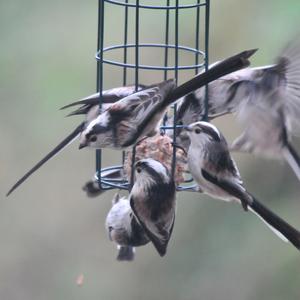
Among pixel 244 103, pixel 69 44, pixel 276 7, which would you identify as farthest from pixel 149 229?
pixel 69 44

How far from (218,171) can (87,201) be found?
2.29 meters

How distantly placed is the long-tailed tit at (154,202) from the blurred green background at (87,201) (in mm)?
1748

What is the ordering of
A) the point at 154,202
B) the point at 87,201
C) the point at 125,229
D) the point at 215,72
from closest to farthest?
1. the point at 215,72
2. the point at 154,202
3. the point at 125,229
4. the point at 87,201

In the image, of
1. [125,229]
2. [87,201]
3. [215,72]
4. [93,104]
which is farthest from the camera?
[87,201]

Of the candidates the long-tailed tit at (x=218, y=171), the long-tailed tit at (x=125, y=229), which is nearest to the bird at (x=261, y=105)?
the long-tailed tit at (x=218, y=171)

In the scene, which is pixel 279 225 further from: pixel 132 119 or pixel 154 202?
pixel 132 119

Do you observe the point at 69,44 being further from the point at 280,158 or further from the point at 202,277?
the point at 280,158

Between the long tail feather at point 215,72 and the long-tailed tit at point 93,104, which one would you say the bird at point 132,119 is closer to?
the long tail feather at point 215,72

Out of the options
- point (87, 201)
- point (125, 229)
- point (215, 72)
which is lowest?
point (87, 201)

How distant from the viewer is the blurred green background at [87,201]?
4535mm

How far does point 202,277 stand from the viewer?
15.5 feet

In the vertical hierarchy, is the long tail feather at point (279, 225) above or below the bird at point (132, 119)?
below

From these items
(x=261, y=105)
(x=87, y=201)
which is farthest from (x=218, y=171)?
(x=87, y=201)

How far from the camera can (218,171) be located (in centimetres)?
267
